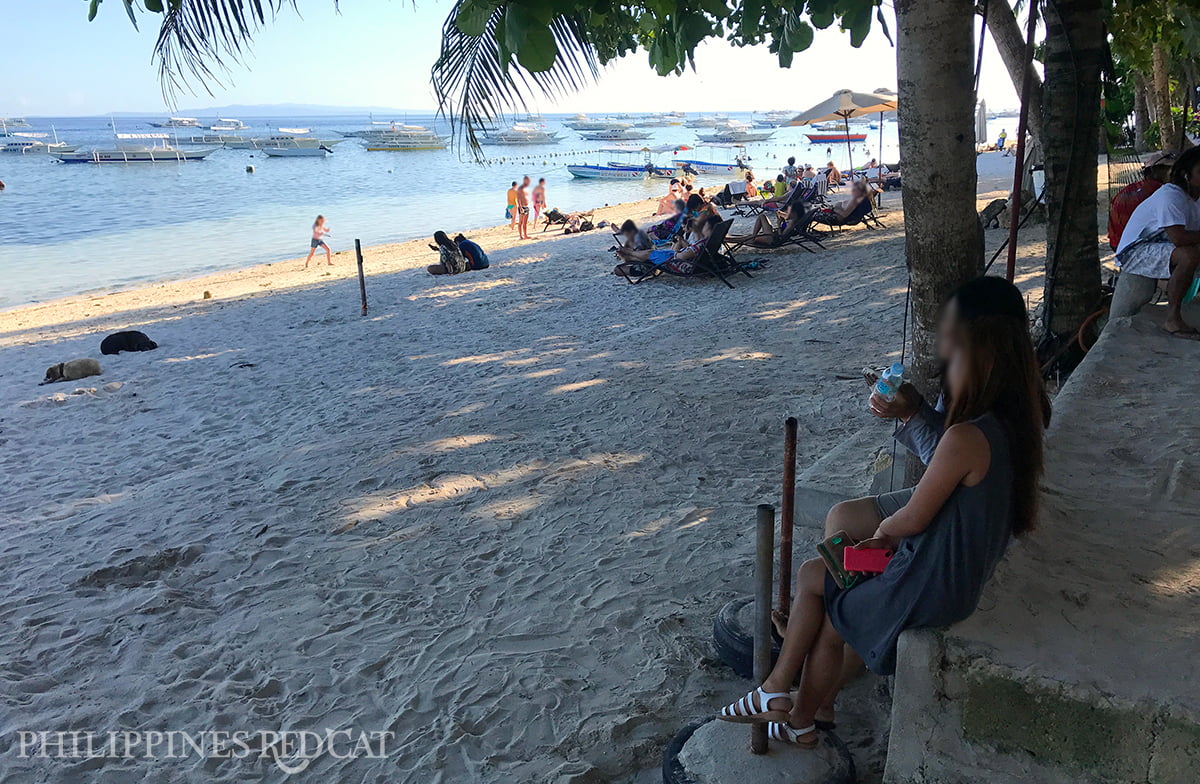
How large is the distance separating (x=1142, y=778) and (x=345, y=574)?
3.39m

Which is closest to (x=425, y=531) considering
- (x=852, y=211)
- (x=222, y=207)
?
(x=852, y=211)

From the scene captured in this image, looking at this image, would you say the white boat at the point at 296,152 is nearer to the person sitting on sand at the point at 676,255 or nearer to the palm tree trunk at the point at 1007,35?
the person sitting on sand at the point at 676,255

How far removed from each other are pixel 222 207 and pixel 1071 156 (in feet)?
125

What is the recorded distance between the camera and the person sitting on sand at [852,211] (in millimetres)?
13953

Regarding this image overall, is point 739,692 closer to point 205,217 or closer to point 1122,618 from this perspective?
point 1122,618

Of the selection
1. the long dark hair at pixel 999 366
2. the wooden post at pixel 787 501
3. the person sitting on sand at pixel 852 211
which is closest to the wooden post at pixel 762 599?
the wooden post at pixel 787 501

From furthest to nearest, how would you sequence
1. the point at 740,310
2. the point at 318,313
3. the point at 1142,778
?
the point at 318,313 < the point at 740,310 < the point at 1142,778

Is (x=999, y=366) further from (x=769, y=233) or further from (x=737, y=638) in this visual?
(x=769, y=233)

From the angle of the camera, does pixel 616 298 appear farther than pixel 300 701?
Yes

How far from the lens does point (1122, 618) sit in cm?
215

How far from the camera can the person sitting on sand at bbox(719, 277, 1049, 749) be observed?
6.81ft

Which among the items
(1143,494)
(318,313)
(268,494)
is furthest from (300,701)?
(318,313)

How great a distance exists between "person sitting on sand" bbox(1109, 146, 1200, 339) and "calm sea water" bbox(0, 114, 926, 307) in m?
6.77

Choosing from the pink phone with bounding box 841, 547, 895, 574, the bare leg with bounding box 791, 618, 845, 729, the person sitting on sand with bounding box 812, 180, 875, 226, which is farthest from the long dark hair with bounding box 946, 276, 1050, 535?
the person sitting on sand with bounding box 812, 180, 875, 226
